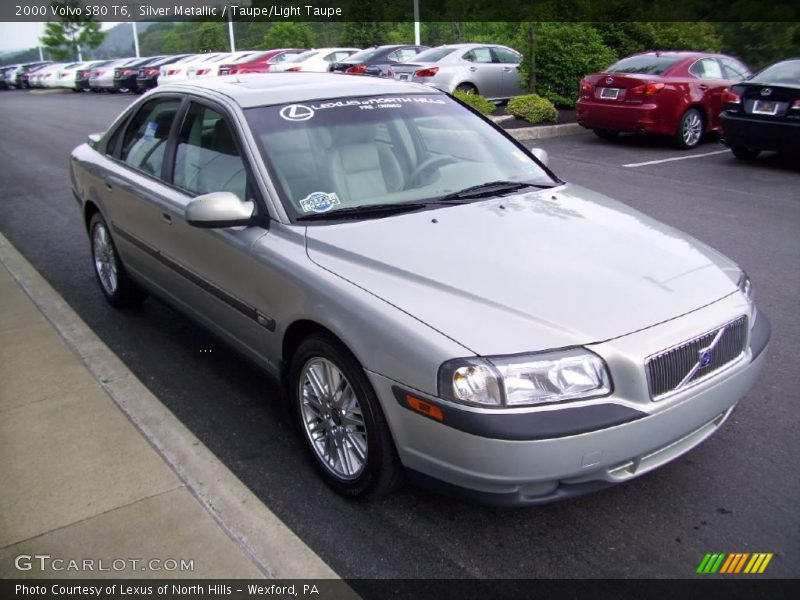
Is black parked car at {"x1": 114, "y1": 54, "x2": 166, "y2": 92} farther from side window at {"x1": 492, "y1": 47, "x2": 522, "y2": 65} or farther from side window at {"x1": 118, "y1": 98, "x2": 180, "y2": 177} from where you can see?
side window at {"x1": 118, "y1": 98, "x2": 180, "y2": 177}

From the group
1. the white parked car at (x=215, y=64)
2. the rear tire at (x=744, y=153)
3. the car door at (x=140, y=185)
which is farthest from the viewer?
the white parked car at (x=215, y=64)

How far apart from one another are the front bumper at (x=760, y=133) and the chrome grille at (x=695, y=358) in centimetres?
778

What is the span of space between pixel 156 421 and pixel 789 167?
A: 948 cm

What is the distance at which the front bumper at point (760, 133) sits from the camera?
9641 mm

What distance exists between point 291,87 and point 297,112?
34cm

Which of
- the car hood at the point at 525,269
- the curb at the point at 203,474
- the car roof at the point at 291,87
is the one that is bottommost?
the curb at the point at 203,474

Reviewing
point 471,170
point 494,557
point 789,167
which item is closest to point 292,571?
point 494,557

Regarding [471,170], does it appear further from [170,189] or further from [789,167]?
[789,167]

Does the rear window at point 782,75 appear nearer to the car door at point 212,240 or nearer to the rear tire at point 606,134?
the rear tire at point 606,134

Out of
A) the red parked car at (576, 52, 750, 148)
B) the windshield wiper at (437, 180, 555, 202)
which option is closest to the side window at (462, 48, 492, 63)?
the red parked car at (576, 52, 750, 148)

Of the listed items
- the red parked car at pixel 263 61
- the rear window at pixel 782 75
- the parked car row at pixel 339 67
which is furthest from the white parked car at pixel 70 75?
the rear window at pixel 782 75

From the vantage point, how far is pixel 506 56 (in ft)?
58.0

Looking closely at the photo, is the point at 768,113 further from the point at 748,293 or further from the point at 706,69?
the point at 748,293

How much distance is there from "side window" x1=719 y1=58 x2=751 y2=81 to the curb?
11.2m
